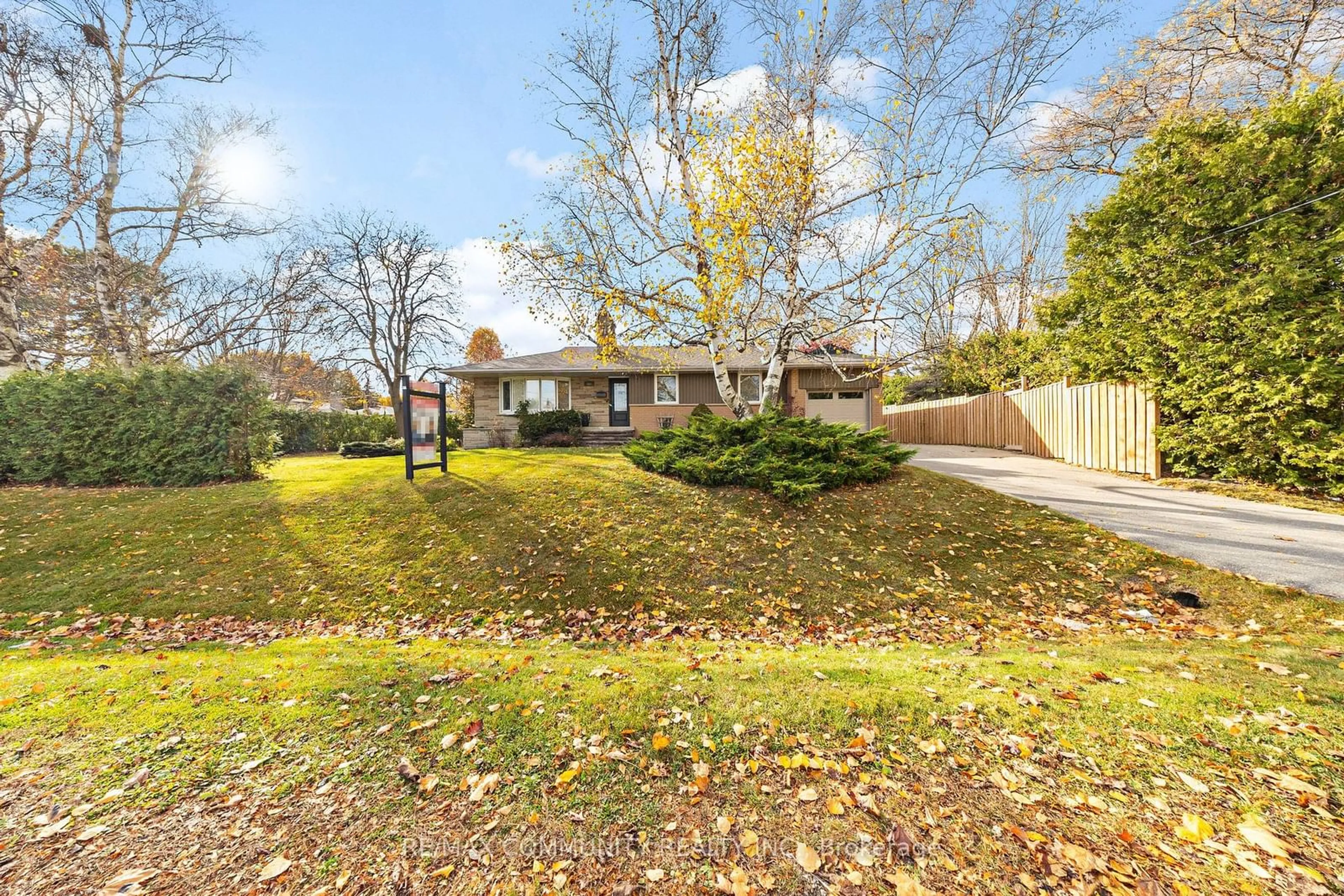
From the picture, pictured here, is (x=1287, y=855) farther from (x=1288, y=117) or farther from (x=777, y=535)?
(x=1288, y=117)

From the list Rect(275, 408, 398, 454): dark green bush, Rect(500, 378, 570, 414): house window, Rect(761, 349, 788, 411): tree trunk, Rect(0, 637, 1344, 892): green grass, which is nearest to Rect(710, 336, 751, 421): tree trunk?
Rect(761, 349, 788, 411): tree trunk

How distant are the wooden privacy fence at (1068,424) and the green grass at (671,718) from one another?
5276mm

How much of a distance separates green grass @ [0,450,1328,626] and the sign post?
→ 127cm

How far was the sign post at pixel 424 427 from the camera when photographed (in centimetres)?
954

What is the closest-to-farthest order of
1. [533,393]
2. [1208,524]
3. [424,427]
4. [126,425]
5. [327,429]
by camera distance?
[1208,524] < [126,425] < [424,427] < [533,393] < [327,429]

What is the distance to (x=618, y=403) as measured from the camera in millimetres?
20094

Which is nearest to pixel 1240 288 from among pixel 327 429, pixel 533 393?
pixel 533 393

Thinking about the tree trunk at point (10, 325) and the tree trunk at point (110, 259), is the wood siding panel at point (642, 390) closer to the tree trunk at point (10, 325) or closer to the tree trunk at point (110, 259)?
the tree trunk at point (110, 259)

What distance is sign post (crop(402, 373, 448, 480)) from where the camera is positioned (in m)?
9.54

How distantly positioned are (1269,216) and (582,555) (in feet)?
40.4

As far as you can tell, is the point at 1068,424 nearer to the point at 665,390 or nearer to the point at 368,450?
the point at 665,390

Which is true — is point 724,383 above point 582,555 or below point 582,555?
above

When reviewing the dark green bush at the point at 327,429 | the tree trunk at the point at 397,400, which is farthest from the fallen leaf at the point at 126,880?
the tree trunk at the point at 397,400

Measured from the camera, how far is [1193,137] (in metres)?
8.95
